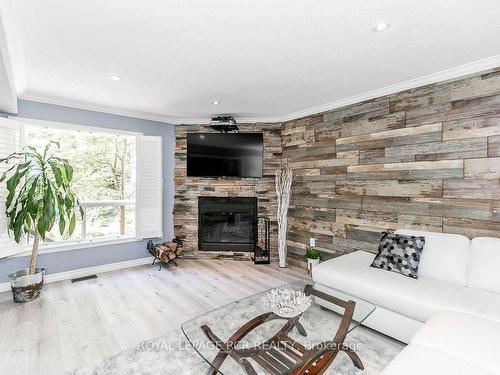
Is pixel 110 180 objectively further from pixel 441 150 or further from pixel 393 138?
pixel 441 150

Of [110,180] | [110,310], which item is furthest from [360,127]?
[110,180]

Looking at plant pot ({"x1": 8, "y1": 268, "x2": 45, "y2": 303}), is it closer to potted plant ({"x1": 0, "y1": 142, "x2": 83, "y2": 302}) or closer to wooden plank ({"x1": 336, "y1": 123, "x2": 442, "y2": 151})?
potted plant ({"x1": 0, "y1": 142, "x2": 83, "y2": 302})

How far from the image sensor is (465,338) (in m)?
1.49

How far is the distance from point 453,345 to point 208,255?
3.59 metres

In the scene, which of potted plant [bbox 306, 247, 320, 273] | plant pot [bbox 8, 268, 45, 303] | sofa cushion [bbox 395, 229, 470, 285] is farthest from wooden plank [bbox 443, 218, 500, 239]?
plant pot [bbox 8, 268, 45, 303]

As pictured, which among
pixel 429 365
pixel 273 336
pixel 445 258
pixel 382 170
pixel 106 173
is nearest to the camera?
pixel 429 365

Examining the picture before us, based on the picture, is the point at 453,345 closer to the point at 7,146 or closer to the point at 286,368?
the point at 286,368

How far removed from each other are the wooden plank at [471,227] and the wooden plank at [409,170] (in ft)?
1.47

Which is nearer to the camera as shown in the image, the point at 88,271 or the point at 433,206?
the point at 433,206

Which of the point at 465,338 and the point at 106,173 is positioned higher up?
the point at 106,173

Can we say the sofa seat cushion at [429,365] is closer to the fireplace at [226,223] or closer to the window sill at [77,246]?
the fireplace at [226,223]

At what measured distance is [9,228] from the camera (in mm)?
2975

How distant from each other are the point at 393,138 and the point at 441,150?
1.65ft

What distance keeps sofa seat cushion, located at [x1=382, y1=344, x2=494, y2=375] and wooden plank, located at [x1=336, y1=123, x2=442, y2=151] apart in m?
2.16
